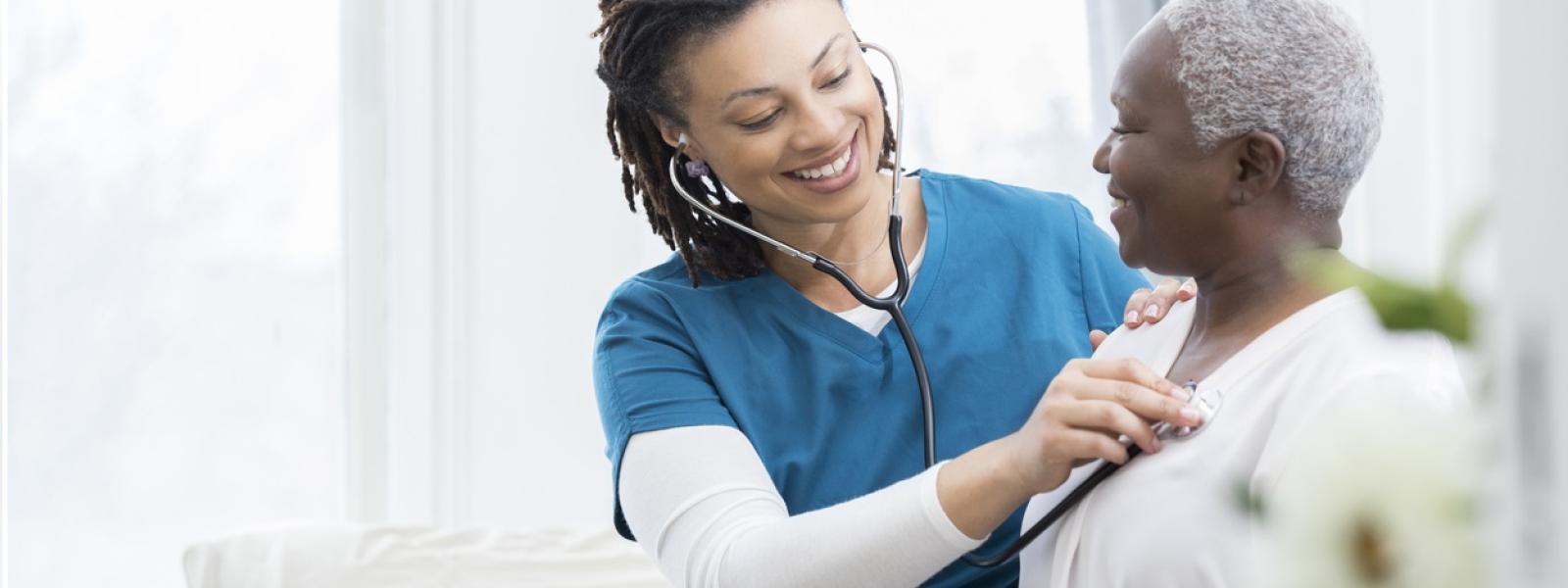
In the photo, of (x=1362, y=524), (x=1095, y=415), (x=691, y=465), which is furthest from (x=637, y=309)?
(x=1362, y=524)

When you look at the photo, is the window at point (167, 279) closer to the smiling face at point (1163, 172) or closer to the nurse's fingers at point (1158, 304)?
the nurse's fingers at point (1158, 304)

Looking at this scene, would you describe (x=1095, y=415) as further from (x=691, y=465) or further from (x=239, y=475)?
(x=239, y=475)

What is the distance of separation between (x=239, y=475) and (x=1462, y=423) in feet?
8.52

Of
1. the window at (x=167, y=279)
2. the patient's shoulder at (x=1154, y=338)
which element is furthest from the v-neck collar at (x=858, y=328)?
the window at (x=167, y=279)

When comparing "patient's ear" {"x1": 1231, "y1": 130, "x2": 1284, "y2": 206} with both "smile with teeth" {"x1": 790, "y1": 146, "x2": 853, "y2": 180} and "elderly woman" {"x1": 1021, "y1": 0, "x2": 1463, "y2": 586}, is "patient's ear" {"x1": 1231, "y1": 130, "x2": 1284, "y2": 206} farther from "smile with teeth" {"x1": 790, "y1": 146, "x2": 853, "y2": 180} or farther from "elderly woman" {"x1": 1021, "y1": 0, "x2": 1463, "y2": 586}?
"smile with teeth" {"x1": 790, "y1": 146, "x2": 853, "y2": 180}

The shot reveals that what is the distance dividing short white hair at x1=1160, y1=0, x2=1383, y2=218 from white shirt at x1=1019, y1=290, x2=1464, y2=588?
0.10m

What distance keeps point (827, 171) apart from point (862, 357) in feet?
0.60

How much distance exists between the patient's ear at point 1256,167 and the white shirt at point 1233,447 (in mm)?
83

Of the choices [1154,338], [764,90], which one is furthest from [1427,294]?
[764,90]

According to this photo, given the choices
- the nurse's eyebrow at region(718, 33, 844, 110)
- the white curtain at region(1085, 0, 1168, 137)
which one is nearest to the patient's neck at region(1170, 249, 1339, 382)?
the nurse's eyebrow at region(718, 33, 844, 110)

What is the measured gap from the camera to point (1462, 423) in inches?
10.0

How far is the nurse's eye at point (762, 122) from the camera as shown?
4.46 feet

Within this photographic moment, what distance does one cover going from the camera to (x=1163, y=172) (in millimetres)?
976

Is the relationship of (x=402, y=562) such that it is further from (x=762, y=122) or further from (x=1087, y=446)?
(x=1087, y=446)
